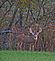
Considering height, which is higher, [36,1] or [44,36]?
[36,1]

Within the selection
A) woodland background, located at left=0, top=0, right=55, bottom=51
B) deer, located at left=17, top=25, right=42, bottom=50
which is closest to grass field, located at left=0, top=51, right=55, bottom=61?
deer, located at left=17, top=25, right=42, bottom=50

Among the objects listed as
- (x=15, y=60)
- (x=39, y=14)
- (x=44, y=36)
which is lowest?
(x=15, y=60)

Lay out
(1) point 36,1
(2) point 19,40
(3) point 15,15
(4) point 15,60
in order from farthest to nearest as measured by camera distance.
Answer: (3) point 15,15
(1) point 36,1
(2) point 19,40
(4) point 15,60

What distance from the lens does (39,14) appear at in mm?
11445

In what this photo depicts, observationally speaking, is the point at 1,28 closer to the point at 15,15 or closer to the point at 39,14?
the point at 15,15

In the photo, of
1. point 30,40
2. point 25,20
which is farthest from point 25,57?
point 25,20

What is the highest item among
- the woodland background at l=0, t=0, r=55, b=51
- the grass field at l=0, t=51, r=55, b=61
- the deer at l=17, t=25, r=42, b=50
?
the woodland background at l=0, t=0, r=55, b=51

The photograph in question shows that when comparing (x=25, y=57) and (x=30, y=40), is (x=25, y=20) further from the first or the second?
(x=25, y=57)

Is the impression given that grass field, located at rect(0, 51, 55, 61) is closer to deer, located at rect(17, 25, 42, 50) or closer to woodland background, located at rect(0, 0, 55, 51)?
deer, located at rect(17, 25, 42, 50)

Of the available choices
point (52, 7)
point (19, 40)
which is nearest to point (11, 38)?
point (19, 40)

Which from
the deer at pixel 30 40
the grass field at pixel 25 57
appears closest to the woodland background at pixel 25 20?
the deer at pixel 30 40

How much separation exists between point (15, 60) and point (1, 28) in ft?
Result: 15.1

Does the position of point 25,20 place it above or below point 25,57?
above

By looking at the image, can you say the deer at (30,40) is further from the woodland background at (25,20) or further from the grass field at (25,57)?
the grass field at (25,57)
